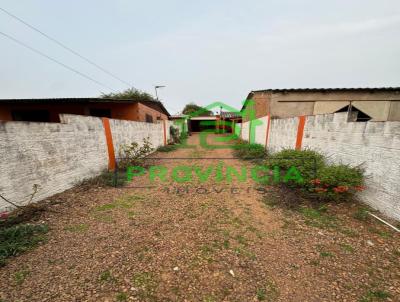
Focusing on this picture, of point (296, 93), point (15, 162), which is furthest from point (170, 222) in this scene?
point (296, 93)

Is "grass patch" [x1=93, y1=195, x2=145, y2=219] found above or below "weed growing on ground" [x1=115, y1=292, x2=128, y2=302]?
below

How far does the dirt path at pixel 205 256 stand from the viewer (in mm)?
1614

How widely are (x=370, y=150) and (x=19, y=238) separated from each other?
17.7 feet

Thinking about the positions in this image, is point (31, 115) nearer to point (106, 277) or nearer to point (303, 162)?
point (106, 277)

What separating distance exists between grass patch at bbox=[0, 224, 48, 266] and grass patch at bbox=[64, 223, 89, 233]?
0.28 metres

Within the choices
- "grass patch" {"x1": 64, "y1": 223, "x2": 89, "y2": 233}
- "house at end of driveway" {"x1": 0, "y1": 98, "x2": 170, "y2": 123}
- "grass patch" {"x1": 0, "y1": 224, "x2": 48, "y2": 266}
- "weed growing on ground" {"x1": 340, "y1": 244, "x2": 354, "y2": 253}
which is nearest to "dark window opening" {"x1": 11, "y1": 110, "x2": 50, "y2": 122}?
"house at end of driveway" {"x1": 0, "y1": 98, "x2": 170, "y2": 123}

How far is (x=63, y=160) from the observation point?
3672mm

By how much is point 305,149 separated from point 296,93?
20.7 ft

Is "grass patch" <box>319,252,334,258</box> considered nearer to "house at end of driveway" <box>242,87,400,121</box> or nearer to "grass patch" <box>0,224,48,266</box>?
"grass patch" <box>0,224,48,266</box>

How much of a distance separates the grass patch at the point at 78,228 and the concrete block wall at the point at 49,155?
1081 mm

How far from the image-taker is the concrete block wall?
2.69 m

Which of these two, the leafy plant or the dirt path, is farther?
the leafy plant

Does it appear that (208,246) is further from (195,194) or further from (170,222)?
(195,194)

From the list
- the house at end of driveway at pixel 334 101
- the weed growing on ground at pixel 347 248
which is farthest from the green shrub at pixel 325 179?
the house at end of driveway at pixel 334 101
